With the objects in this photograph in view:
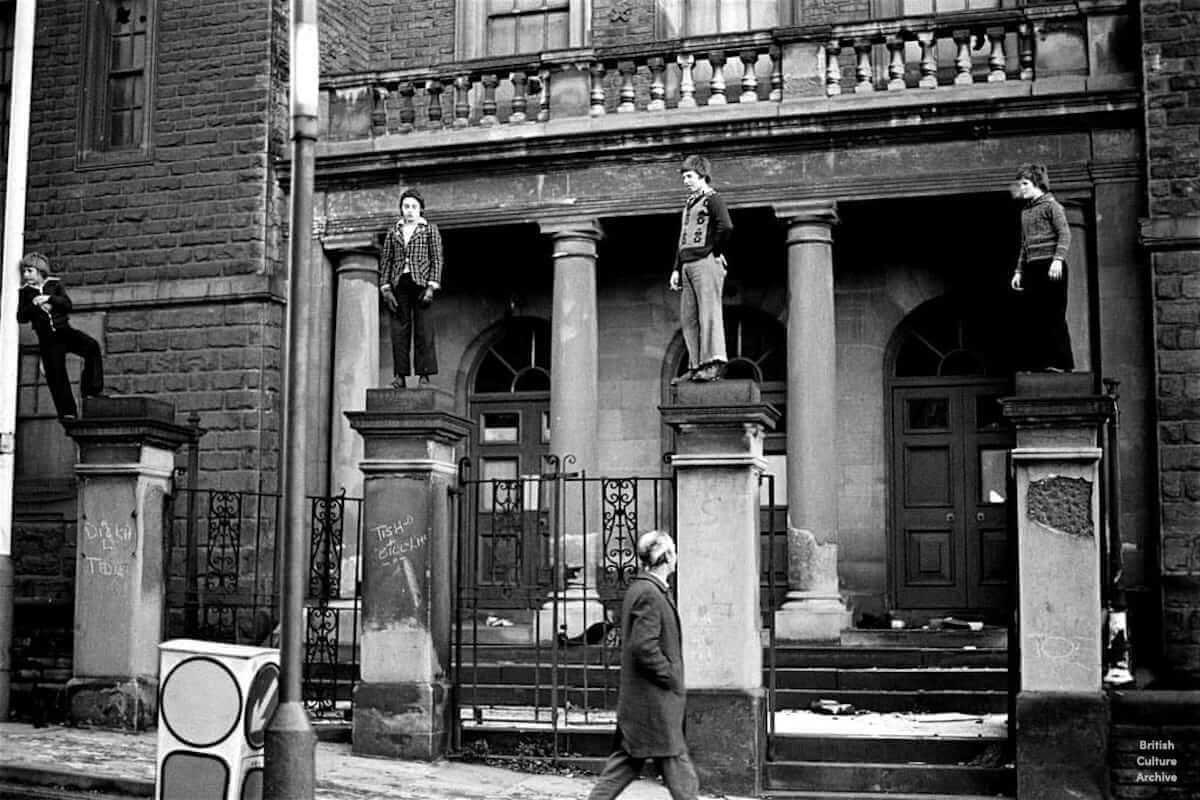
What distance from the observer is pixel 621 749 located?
9008 mm

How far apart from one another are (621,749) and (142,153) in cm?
1236

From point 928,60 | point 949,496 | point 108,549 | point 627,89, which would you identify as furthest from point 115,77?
point 949,496

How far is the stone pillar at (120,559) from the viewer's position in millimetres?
12633

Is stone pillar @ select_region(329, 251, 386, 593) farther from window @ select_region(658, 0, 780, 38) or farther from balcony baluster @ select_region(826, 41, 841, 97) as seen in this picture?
balcony baluster @ select_region(826, 41, 841, 97)

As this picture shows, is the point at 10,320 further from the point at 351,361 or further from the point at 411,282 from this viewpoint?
the point at 351,361

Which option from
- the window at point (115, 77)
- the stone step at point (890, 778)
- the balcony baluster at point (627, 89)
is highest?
the window at point (115, 77)

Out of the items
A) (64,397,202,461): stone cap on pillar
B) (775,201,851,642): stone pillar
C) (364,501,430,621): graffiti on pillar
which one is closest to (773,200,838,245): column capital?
(775,201,851,642): stone pillar

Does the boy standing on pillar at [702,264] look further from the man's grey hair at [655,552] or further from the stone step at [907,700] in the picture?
the stone step at [907,700]

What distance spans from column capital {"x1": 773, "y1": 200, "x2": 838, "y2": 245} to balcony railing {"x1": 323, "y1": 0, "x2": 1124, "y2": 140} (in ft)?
3.65

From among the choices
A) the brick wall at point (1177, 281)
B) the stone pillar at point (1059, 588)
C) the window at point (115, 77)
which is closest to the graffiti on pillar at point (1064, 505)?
the stone pillar at point (1059, 588)

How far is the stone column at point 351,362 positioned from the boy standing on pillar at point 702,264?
6.15 metres

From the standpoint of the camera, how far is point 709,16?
19.0 meters

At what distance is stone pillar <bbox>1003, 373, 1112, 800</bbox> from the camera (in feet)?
34.5

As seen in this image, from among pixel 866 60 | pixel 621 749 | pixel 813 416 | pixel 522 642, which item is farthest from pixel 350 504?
pixel 621 749
